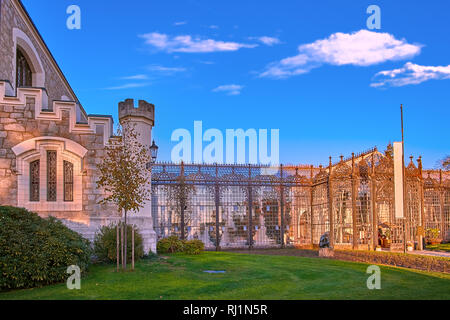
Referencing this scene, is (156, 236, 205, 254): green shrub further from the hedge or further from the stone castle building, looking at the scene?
the hedge

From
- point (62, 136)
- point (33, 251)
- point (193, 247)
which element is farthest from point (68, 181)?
point (193, 247)

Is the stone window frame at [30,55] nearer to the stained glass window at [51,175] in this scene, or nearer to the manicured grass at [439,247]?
the stained glass window at [51,175]

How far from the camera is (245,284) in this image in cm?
1088

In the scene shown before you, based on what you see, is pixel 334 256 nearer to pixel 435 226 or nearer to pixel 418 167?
pixel 418 167

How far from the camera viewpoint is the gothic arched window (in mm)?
20303

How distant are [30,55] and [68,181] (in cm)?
863

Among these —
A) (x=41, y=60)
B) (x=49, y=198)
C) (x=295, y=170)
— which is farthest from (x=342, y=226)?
(x=41, y=60)

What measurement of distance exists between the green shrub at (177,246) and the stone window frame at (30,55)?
9.51 m

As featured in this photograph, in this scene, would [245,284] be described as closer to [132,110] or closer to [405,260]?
[405,260]

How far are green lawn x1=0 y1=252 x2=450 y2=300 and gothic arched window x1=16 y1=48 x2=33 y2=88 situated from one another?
11213 mm

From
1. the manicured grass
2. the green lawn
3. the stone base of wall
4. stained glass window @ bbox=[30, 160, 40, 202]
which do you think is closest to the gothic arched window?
stained glass window @ bbox=[30, 160, 40, 202]

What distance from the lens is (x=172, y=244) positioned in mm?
19484

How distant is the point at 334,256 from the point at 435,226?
1236 cm

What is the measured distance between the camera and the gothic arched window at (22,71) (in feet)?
66.6
